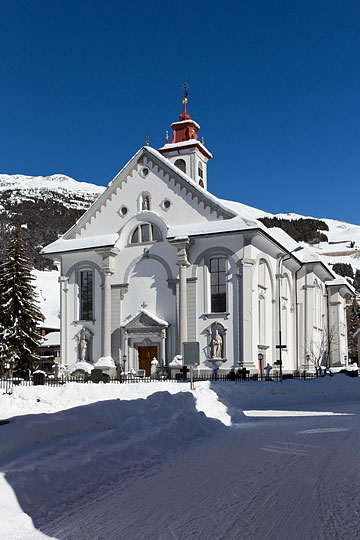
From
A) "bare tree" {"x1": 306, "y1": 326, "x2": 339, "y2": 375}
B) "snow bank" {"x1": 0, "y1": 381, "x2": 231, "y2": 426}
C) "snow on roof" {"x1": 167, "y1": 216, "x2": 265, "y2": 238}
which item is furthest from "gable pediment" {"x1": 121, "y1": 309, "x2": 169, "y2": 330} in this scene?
"bare tree" {"x1": 306, "y1": 326, "x2": 339, "y2": 375}

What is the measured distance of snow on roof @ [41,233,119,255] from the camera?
41375mm

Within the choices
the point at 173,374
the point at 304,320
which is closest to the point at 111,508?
the point at 173,374

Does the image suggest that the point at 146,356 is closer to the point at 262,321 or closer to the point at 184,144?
the point at 262,321

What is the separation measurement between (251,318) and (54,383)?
12.1 meters

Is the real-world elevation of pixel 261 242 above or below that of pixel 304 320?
above

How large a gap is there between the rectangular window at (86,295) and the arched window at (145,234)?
4.15 m

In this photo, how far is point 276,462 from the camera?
10.7m

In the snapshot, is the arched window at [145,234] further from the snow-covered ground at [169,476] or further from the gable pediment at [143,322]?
the snow-covered ground at [169,476]

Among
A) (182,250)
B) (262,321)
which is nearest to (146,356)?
(182,250)

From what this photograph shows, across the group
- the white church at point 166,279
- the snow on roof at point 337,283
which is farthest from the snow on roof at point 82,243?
the snow on roof at point 337,283

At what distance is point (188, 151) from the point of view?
50.2 m

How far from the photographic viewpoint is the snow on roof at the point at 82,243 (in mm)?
41375

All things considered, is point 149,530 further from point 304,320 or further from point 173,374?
point 304,320

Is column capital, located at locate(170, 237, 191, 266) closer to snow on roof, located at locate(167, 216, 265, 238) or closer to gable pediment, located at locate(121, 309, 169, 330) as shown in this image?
snow on roof, located at locate(167, 216, 265, 238)
